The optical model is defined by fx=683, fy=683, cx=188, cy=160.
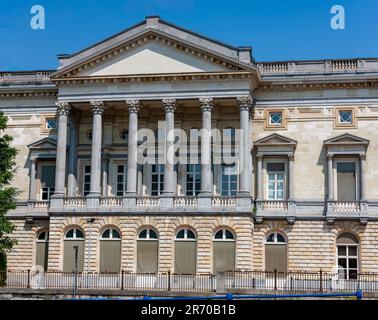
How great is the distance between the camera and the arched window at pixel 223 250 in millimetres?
42156

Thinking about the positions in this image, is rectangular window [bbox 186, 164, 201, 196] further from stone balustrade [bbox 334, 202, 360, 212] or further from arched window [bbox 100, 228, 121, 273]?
stone balustrade [bbox 334, 202, 360, 212]

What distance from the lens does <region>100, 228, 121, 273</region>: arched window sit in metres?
43.5

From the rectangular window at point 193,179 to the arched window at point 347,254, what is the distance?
384 inches

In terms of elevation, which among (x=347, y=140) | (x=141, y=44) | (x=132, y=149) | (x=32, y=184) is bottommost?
(x=32, y=184)

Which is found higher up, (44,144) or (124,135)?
(124,135)

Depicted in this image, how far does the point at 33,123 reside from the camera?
48812mm

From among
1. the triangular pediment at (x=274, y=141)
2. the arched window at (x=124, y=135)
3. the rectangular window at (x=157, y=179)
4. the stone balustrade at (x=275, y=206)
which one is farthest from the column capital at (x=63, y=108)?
the stone balustrade at (x=275, y=206)

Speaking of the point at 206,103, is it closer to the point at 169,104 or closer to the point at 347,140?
the point at 169,104

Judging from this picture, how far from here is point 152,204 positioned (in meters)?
43.6

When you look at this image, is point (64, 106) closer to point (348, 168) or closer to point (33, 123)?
point (33, 123)

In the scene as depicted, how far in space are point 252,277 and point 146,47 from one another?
54.2 ft

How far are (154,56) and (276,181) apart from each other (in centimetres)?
1149

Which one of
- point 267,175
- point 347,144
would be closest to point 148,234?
point 267,175
